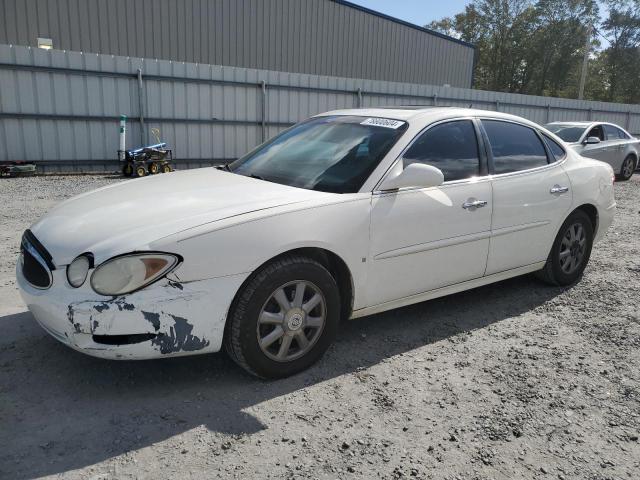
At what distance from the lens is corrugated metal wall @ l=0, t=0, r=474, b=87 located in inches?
583

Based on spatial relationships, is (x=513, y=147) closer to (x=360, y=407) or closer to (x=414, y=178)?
(x=414, y=178)

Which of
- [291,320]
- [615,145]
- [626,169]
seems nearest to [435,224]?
[291,320]

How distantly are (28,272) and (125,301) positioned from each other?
0.81 metres

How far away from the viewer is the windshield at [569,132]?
466 inches

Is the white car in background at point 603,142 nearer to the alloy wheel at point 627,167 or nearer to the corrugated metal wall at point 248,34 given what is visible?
the alloy wheel at point 627,167

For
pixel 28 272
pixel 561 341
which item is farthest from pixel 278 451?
pixel 561 341

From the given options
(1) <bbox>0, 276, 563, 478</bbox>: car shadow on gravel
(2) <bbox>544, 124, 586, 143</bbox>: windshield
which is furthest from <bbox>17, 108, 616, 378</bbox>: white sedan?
(2) <bbox>544, 124, 586, 143</bbox>: windshield

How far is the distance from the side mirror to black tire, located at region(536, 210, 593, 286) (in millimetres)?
1902

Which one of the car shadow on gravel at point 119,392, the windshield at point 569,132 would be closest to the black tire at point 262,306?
the car shadow on gravel at point 119,392

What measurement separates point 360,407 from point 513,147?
8.46ft

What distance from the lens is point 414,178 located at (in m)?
3.28

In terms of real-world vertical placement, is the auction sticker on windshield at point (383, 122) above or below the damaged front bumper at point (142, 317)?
above

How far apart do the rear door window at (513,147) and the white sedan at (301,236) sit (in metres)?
0.01

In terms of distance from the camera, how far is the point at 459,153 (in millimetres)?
3867
